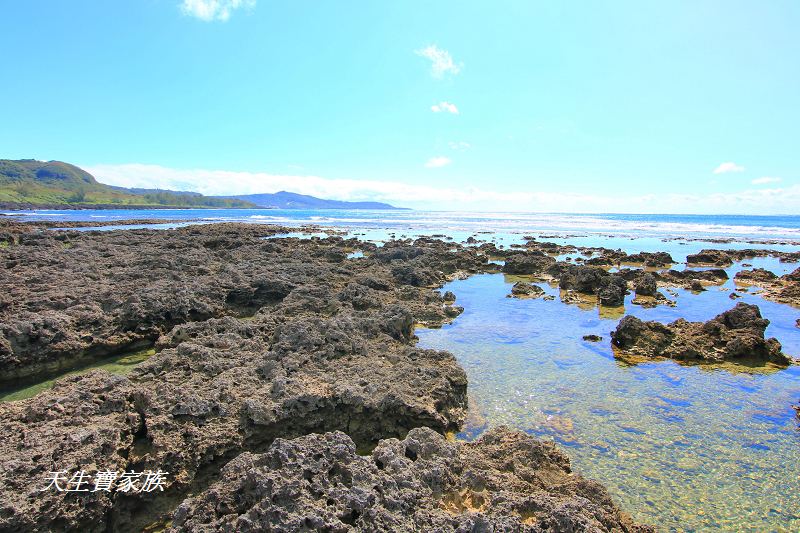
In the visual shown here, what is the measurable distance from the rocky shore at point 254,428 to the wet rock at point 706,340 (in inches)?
278

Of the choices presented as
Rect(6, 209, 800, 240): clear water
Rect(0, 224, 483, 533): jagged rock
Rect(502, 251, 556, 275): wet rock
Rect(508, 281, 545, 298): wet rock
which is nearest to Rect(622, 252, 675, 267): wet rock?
Rect(502, 251, 556, 275): wet rock

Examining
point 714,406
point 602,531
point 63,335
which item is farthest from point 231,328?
point 714,406

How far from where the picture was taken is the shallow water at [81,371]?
9.30 metres

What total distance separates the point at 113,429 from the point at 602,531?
682 centimetres

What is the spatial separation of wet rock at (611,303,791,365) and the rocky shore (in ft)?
23.2

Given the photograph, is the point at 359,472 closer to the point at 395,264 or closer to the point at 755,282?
the point at 395,264

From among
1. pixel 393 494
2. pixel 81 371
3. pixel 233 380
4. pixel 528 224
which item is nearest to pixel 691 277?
pixel 393 494

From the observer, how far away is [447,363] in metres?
9.87

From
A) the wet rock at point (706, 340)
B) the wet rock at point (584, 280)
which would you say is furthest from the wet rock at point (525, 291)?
the wet rock at point (706, 340)

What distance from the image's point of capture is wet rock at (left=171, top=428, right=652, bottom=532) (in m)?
Result: 4.66

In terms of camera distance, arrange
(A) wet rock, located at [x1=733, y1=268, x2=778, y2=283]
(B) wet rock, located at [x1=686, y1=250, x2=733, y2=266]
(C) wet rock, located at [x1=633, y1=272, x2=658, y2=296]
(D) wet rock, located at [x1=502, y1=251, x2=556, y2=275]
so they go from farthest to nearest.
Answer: (B) wet rock, located at [x1=686, y1=250, x2=733, y2=266]
(D) wet rock, located at [x1=502, y1=251, x2=556, y2=275]
(A) wet rock, located at [x1=733, y1=268, x2=778, y2=283]
(C) wet rock, located at [x1=633, y1=272, x2=658, y2=296]

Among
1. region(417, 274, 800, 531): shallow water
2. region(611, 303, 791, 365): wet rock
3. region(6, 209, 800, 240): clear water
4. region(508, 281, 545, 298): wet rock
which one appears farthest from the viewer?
region(6, 209, 800, 240): clear water

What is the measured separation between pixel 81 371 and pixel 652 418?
13725 millimetres

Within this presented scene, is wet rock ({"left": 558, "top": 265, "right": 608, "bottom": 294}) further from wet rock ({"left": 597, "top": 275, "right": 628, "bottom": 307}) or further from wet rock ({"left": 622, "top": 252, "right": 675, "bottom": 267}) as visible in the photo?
wet rock ({"left": 622, "top": 252, "right": 675, "bottom": 267})
